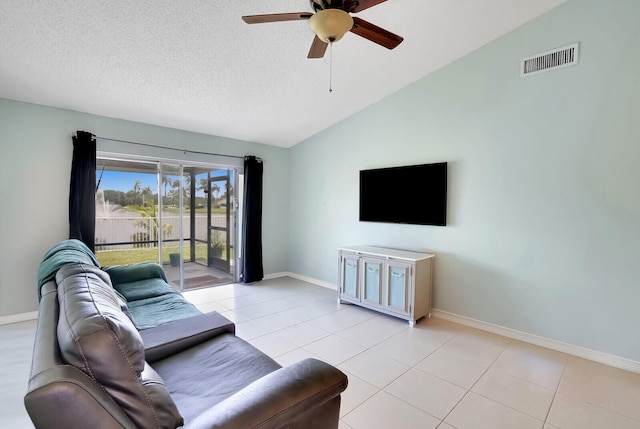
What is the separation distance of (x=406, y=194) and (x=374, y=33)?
2.21 meters

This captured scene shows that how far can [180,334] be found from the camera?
6.19 ft

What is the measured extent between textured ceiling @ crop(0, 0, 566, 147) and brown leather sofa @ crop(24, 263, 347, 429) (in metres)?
2.08

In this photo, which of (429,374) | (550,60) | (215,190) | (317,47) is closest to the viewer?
(317,47)

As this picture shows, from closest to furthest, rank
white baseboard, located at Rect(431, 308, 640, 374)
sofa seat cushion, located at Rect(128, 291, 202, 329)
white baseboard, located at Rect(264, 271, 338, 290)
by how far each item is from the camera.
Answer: sofa seat cushion, located at Rect(128, 291, 202, 329) < white baseboard, located at Rect(431, 308, 640, 374) < white baseboard, located at Rect(264, 271, 338, 290)

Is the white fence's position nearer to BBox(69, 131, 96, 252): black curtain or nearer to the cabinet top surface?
BBox(69, 131, 96, 252): black curtain

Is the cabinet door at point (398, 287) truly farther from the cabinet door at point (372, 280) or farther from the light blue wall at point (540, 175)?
the light blue wall at point (540, 175)

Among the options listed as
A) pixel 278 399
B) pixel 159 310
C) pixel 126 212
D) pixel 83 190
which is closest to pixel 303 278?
pixel 126 212

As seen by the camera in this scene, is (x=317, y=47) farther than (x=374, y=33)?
Yes

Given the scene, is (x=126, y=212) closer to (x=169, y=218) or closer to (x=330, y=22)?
(x=169, y=218)

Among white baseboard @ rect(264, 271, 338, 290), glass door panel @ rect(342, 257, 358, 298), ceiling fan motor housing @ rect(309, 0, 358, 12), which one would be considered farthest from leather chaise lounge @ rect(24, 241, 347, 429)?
white baseboard @ rect(264, 271, 338, 290)

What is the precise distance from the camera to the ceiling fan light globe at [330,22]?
1739mm

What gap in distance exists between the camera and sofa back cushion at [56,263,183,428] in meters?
0.89

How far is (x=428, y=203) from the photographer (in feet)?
12.2

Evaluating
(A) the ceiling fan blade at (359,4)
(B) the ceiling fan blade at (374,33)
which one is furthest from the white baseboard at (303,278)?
(A) the ceiling fan blade at (359,4)
